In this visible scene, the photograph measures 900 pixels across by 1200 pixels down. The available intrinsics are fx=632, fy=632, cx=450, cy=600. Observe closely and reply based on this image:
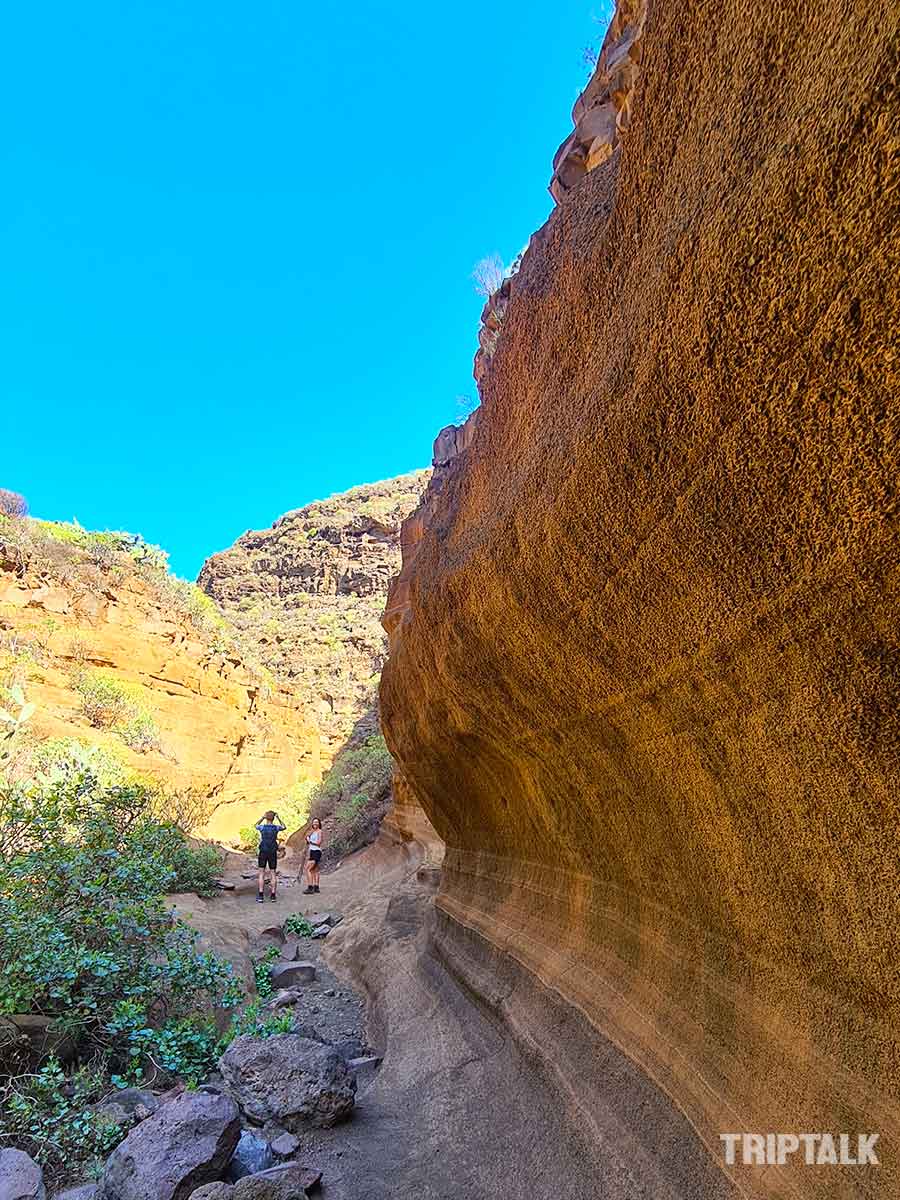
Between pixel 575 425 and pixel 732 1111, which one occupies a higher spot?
pixel 575 425

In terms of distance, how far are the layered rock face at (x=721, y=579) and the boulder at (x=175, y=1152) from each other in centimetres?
146

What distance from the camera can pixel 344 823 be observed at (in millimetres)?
15367

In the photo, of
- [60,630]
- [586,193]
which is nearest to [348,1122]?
[586,193]

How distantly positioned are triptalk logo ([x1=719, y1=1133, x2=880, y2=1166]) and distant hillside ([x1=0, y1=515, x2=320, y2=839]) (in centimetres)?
1205

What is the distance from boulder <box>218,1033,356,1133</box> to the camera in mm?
3236

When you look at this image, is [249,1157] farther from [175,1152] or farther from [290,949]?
[290,949]

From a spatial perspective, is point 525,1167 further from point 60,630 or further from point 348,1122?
point 60,630

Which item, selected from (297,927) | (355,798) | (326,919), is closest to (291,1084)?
(297,927)

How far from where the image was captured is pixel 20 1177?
2.55 m

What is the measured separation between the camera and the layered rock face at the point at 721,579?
123cm

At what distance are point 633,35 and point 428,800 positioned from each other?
265 inches

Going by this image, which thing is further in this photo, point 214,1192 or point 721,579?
point 214,1192

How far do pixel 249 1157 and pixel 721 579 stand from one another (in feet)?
10.7

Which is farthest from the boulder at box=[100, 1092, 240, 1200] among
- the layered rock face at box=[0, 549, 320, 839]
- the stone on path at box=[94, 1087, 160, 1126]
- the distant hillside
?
the layered rock face at box=[0, 549, 320, 839]
